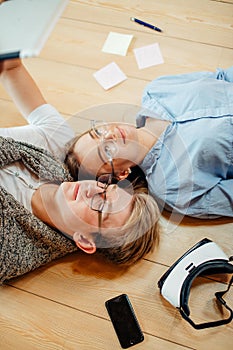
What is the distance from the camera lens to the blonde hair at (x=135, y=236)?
1119mm

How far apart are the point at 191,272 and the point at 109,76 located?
2.43ft

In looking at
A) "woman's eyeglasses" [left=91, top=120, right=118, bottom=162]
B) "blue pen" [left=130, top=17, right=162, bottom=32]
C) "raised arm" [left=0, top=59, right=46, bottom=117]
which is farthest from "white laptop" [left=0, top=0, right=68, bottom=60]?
"blue pen" [left=130, top=17, right=162, bottom=32]

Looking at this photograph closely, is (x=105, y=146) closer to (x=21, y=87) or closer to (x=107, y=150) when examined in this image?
(x=107, y=150)

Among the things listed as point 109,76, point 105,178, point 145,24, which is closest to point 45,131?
point 105,178

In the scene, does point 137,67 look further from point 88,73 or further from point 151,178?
point 151,178

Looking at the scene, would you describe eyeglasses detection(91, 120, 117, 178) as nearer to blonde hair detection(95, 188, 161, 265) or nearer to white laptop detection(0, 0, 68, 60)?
blonde hair detection(95, 188, 161, 265)

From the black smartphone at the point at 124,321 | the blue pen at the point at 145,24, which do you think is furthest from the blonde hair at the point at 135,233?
the blue pen at the point at 145,24

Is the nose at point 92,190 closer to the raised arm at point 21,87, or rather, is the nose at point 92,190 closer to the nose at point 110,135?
the nose at point 110,135

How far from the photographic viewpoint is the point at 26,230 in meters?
1.13

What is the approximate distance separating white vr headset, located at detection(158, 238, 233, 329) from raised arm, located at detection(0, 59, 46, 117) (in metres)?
0.64

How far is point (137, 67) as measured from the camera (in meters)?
1.52

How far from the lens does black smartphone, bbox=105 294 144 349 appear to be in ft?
3.66

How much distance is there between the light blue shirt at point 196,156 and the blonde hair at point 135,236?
65mm

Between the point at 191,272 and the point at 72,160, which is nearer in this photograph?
the point at 191,272
